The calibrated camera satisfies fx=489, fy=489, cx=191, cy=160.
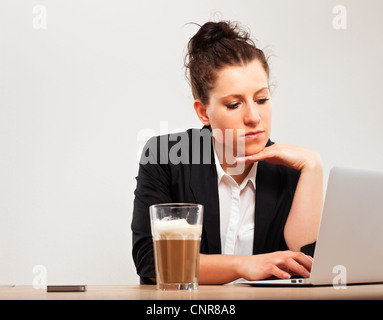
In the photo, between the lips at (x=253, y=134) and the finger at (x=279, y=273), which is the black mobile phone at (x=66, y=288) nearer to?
the finger at (x=279, y=273)

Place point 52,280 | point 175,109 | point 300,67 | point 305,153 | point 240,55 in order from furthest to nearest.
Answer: point 300,67
point 175,109
point 52,280
point 240,55
point 305,153

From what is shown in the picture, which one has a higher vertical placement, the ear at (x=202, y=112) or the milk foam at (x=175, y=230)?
the ear at (x=202, y=112)

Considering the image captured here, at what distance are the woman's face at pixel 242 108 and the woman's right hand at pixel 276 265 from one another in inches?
21.8

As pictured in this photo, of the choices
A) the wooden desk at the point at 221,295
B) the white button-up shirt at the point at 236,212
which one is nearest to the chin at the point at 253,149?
the white button-up shirt at the point at 236,212

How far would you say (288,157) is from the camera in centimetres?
154

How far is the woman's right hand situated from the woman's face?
0.55 meters

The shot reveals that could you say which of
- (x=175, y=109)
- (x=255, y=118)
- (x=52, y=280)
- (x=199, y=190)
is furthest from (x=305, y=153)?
(x=52, y=280)

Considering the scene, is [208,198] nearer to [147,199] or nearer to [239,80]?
[147,199]

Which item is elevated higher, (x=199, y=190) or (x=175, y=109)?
(x=175, y=109)

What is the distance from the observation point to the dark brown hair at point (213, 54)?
1.71m

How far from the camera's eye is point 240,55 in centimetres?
170
